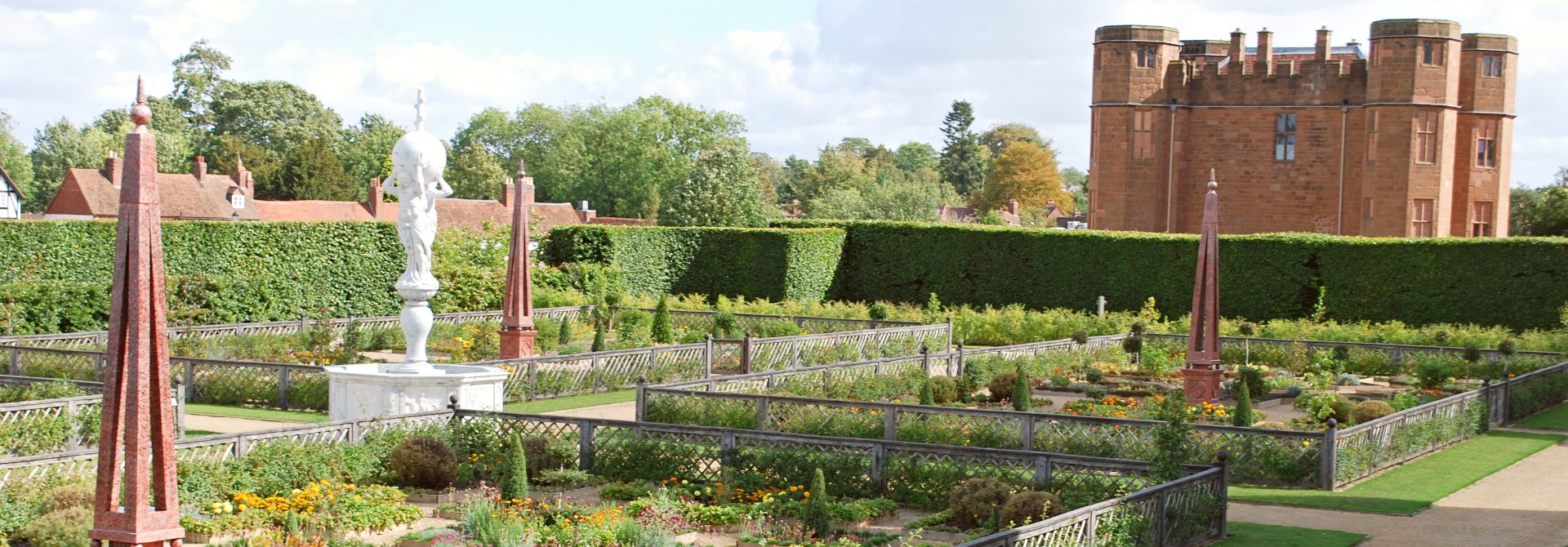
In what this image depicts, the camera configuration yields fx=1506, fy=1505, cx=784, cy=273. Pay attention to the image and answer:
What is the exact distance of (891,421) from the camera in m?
15.5

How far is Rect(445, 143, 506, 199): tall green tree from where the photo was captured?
77812 mm

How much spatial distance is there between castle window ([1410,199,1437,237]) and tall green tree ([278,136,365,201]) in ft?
159

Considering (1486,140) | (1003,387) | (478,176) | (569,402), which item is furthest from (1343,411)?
(478,176)

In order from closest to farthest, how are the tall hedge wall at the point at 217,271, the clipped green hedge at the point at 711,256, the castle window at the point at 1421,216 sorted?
the tall hedge wall at the point at 217,271
the clipped green hedge at the point at 711,256
the castle window at the point at 1421,216

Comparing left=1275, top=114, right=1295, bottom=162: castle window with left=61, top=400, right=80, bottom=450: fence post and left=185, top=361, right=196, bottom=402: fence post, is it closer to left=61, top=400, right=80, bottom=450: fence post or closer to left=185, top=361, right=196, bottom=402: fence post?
left=185, top=361, right=196, bottom=402: fence post

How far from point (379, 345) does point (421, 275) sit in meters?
10.7

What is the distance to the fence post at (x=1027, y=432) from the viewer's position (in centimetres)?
1508

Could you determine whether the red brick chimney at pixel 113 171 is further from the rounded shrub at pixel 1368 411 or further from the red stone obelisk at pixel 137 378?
the red stone obelisk at pixel 137 378

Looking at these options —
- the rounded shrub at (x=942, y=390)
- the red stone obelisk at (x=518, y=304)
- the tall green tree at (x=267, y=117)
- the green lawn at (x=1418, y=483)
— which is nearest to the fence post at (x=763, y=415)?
the green lawn at (x=1418, y=483)

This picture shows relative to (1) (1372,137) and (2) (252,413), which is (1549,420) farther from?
(1) (1372,137)

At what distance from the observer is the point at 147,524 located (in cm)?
779

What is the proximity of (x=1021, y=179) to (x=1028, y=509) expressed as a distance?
72027 millimetres

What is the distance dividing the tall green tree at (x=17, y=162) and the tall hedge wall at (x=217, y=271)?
46971mm

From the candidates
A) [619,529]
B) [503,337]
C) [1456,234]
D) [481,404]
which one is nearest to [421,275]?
[481,404]
